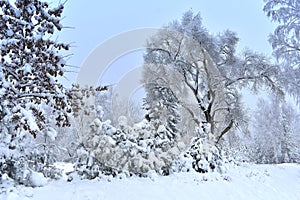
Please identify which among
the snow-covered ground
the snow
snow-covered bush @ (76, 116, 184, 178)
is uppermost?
snow-covered bush @ (76, 116, 184, 178)

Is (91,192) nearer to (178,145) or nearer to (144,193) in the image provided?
(144,193)

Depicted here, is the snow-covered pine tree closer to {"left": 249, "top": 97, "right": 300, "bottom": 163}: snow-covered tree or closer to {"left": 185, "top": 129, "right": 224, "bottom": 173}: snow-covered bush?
{"left": 185, "top": 129, "right": 224, "bottom": 173}: snow-covered bush

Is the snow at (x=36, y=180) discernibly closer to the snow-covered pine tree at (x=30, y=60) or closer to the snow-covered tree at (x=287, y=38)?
the snow-covered pine tree at (x=30, y=60)

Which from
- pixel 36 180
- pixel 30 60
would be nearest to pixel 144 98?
pixel 36 180

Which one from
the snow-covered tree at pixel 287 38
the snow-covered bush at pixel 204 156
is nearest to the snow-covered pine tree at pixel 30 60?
the snow-covered bush at pixel 204 156

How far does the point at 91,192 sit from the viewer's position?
520cm

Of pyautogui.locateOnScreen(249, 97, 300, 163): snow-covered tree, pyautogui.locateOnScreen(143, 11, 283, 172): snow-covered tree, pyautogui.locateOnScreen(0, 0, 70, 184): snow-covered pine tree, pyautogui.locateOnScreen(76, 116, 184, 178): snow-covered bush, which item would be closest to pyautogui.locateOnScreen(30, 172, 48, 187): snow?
pyautogui.locateOnScreen(0, 0, 70, 184): snow-covered pine tree

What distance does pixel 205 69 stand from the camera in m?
15.6

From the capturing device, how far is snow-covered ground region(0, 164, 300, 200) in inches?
194

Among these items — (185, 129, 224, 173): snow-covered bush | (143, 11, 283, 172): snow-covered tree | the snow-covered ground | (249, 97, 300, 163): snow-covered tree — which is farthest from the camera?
(249, 97, 300, 163): snow-covered tree

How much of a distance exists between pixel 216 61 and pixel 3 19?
13452 mm

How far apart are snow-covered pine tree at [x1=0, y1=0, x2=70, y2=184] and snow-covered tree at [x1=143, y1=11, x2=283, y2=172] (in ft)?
38.8

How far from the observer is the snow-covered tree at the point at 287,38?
36.3 feet

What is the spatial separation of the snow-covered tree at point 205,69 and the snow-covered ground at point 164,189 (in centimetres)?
780
